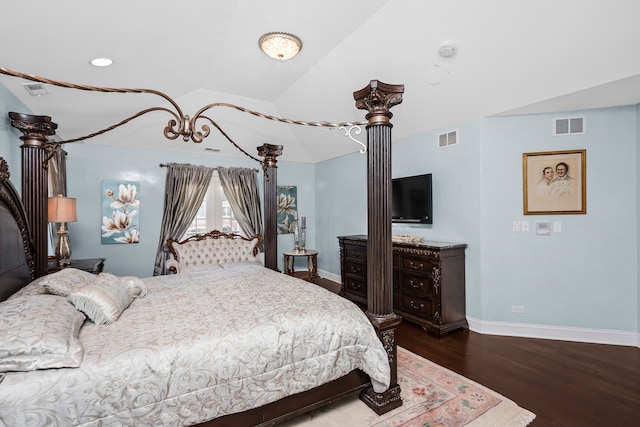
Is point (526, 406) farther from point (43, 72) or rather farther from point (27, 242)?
point (43, 72)

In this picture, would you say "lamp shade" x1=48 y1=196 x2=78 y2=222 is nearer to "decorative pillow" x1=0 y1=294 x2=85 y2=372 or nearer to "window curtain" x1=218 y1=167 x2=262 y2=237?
"decorative pillow" x1=0 y1=294 x2=85 y2=372

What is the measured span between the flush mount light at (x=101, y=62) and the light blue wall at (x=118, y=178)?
277 centimetres

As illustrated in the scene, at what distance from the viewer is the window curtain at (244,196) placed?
612 centimetres

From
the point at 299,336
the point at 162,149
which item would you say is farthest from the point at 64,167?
the point at 299,336

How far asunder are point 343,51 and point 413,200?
2231 mm

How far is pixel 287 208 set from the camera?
22.6 feet

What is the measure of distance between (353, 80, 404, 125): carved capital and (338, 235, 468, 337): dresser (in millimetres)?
1999

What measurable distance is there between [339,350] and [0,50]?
11.1 feet

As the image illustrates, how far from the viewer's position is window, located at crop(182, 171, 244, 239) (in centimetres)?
604

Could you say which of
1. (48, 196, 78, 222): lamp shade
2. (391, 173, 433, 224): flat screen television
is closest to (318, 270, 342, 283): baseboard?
(391, 173, 433, 224): flat screen television

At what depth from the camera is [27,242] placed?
107 inches

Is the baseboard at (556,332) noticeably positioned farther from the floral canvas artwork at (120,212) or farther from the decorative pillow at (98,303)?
the floral canvas artwork at (120,212)

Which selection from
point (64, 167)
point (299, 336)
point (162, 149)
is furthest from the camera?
point (162, 149)

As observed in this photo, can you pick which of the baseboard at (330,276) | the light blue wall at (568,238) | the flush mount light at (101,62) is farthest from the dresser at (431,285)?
the flush mount light at (101,62)
